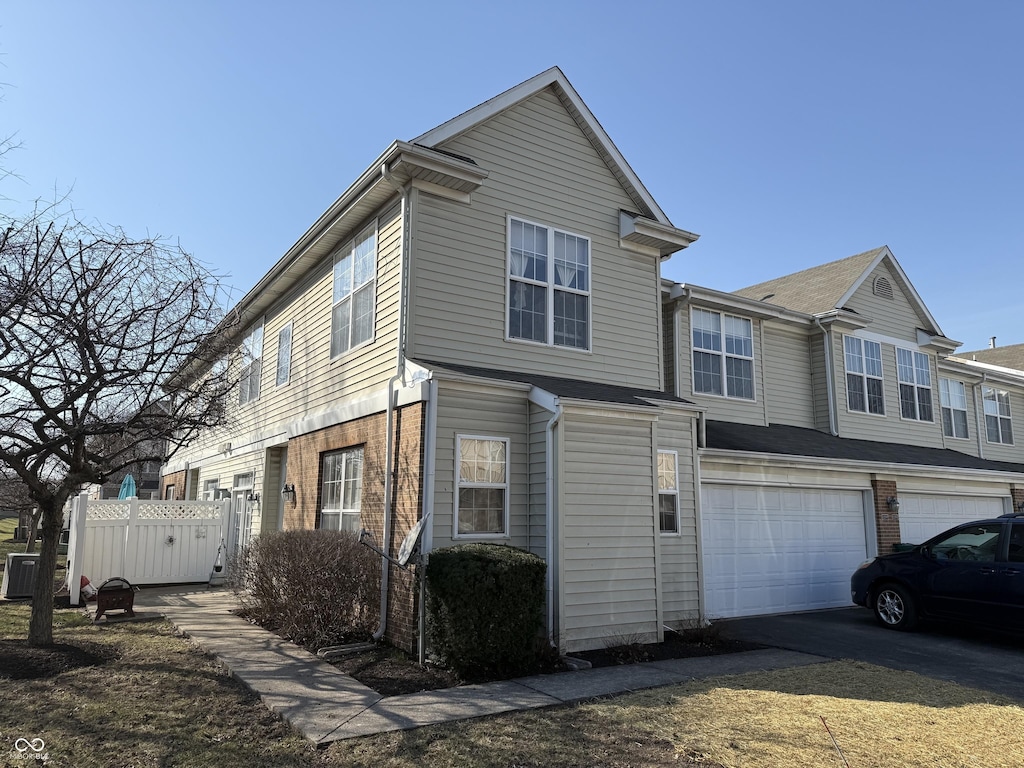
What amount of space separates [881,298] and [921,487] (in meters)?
4.89

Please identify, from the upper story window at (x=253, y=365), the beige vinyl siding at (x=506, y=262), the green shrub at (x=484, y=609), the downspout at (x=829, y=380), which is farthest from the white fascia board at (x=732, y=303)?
the upper story window at (x=253, y=365)

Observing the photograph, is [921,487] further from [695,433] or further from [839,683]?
[839,683]

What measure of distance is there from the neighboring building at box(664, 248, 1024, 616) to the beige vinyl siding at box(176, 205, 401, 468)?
17.4 feet

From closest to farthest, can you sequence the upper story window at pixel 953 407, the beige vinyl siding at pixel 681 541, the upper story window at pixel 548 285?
1. the beige vinyl siding at pixel 681 541
2. the upper story window at pixel 548 285
3. the upper story window at pixel 953 407

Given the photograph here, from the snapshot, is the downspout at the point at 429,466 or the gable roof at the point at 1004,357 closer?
the downspout at the point at 429,466

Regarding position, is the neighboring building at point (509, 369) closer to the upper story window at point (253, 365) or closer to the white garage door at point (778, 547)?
the white garage door at point (778, 547)

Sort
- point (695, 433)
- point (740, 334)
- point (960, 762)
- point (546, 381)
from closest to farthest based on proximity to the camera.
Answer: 1. point (960, 762)
2. point (546, 381)
3. point (695, 433)
4. point (740, 334)

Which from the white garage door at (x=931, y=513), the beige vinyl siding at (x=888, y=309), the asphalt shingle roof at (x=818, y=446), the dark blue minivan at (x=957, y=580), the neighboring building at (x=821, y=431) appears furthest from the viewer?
the beige vinyl siding at (x=888, y=309)

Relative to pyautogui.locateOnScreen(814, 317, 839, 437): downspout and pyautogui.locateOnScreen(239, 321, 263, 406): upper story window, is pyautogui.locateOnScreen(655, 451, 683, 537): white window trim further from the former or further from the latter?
pyautogui.locateOnScreen(239, 321, 263, 406): upper story window

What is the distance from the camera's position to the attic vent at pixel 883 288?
1764cm

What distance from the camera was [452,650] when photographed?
24.2 feet

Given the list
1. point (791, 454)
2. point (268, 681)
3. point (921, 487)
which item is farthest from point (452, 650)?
point (921, 487)

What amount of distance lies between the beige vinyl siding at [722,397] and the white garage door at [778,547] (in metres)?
1.97

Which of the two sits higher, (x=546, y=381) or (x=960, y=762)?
(x=546, y=381)
